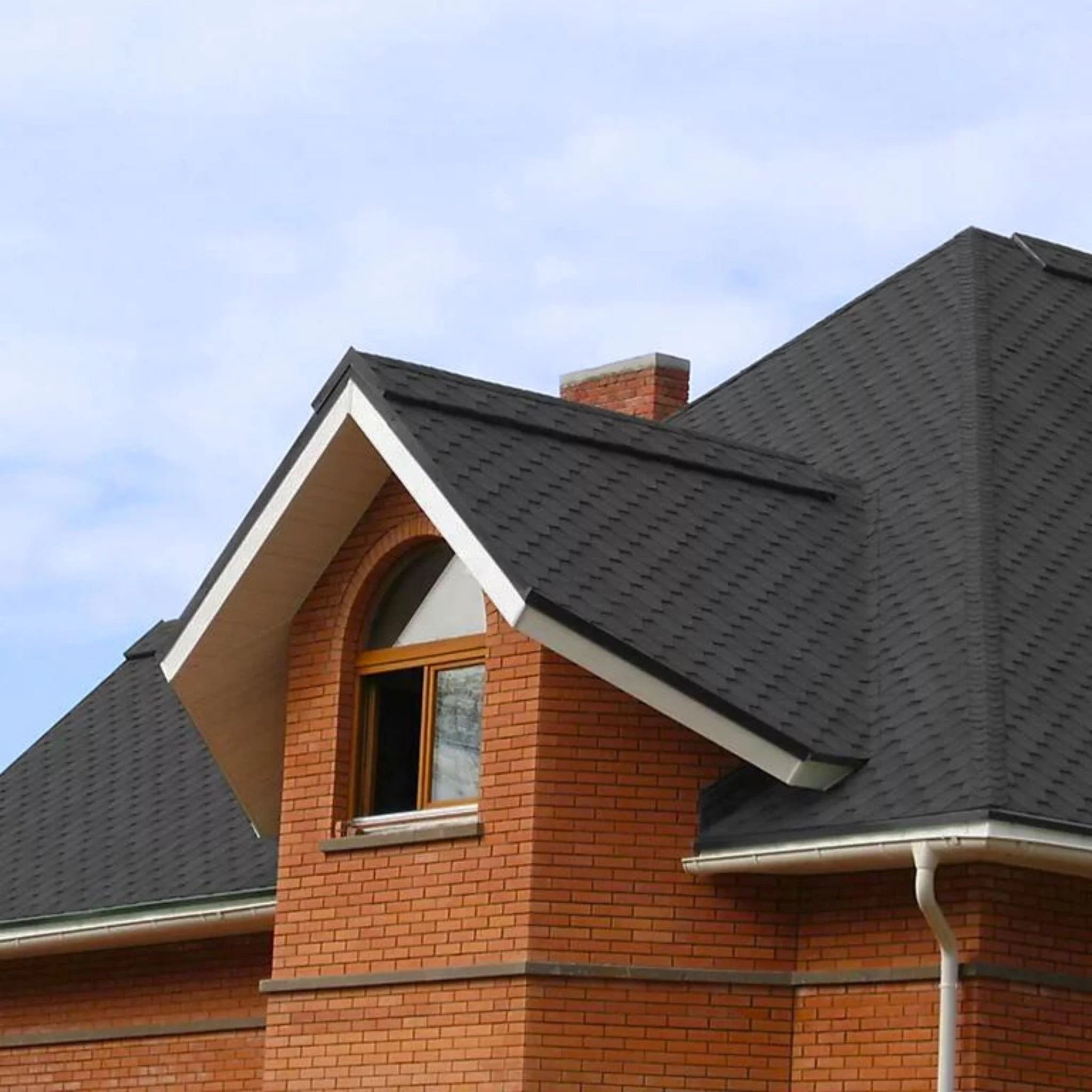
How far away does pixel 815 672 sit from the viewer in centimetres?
1522

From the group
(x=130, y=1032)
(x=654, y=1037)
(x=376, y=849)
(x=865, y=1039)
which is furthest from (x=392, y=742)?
(x=130, y=1032)

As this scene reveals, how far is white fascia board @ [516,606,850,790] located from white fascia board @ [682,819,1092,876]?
0.43 meters

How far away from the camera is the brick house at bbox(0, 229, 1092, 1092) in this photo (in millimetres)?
14148

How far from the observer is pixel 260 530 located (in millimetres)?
16016

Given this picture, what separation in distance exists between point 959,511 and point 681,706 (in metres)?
2.72

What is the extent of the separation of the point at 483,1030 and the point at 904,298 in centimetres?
691

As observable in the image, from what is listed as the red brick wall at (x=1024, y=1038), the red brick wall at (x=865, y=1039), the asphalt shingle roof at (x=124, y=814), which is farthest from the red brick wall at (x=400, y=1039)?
the red brick wall at (x=1024, y=1038)

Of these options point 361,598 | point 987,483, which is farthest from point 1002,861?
point 361,598

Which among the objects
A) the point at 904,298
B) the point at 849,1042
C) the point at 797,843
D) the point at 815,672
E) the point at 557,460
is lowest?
the point at 849,1042

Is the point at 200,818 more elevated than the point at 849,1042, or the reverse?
the point at 200,818

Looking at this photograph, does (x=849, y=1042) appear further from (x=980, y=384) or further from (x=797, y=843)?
(x=980, y=384)

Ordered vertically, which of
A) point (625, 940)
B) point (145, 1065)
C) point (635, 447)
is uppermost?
point (635, 447)

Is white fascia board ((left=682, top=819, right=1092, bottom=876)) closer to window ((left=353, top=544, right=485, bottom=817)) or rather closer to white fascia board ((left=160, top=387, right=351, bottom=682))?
window ((left=353, top=544, right=485, bottom=817))

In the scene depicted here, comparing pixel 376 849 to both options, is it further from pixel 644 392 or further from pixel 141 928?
pixel 644 392
